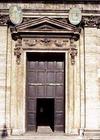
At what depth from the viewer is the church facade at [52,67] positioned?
2928cm

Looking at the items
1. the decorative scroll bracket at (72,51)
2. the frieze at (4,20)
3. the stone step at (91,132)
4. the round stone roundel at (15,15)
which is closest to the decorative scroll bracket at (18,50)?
the round stone roundel at (15,15)

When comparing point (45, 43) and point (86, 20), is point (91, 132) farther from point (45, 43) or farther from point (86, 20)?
point (86, 20)

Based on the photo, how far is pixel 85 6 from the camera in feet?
98.4

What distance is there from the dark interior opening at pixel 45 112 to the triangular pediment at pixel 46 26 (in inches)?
189

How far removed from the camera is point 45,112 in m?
32.1

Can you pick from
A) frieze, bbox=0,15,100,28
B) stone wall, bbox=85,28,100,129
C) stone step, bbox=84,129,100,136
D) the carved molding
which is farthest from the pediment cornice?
stone step, bbox=84,129,100,136

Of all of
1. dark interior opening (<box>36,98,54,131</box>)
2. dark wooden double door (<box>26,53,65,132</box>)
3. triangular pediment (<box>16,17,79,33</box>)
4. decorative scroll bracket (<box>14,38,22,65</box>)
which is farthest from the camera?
dark interior opening (<box>36,98,54,131</box>)

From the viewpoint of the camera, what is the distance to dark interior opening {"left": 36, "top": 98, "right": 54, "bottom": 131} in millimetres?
31734

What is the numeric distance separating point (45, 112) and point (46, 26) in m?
5.85

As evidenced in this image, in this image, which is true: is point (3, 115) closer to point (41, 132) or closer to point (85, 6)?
point (41, 132)

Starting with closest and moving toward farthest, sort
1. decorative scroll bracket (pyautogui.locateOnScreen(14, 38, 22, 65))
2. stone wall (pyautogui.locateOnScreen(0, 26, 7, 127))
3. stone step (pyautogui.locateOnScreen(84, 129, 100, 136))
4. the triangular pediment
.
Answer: stone step (pyautogui.locateOnScreen(84, 129, 100, 136)) < stone wall (pyautogui.locateOnScreen(0, 26, 7, 127)) < the triangular pediment < decorative scroll bracket (pyautogui.locateOnScreen(14, 38, 22, 65))

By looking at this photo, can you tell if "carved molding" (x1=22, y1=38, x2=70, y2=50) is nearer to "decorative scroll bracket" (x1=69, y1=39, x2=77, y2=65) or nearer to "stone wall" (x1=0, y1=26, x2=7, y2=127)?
"decorative scroll bracket" (x1=69, y1=39, x2=77, y2=65)

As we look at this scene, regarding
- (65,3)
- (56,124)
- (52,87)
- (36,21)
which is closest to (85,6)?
(65,3)

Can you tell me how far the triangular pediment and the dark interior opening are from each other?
4801 mm
